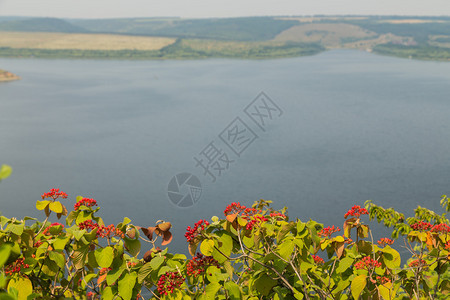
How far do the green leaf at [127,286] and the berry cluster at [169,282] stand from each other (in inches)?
6.6

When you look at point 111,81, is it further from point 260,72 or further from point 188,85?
point 260,72

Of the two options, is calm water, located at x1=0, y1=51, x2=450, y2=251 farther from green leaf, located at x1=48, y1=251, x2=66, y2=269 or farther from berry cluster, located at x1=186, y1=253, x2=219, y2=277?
green leaf, located at x1=48, y1=251, x2=66, y2=269

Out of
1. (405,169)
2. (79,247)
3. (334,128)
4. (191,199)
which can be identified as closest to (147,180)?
(191,199)

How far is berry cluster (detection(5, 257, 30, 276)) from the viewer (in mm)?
2672

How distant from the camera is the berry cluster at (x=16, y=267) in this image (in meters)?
2.67

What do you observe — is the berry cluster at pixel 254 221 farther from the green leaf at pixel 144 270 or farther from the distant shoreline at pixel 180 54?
the distant shoreline at pixel 180 54

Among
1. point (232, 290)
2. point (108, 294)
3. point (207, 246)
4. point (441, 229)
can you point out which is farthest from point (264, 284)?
point (441, 229)

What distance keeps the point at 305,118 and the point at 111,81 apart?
118 ft

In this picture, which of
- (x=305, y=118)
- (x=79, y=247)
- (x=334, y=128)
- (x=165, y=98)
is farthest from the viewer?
(x=165, y=98)

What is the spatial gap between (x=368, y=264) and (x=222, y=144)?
29.6 metres

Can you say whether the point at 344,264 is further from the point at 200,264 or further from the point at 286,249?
the point at 200,264

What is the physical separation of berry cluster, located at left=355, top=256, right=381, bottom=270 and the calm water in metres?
15.0

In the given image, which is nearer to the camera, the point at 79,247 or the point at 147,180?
the point at 79,247

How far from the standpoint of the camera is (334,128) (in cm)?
3553
